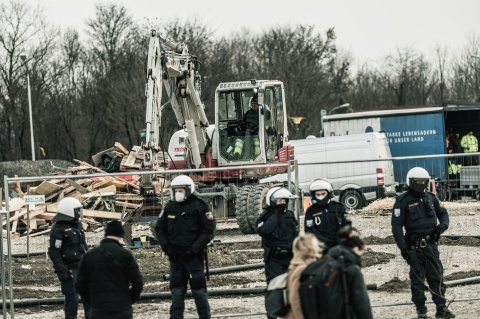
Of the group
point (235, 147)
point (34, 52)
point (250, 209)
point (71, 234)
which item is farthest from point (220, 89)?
point (34, 52)

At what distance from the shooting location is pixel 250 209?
20.4 metres

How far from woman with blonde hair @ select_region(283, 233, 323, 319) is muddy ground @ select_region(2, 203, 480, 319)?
5.36 meters

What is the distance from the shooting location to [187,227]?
1262cm

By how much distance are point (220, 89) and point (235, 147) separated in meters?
1.51

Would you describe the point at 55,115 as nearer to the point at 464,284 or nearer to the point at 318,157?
the point at 318,157

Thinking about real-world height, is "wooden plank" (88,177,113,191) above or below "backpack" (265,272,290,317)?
above

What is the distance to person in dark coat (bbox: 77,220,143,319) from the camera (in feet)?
33.2

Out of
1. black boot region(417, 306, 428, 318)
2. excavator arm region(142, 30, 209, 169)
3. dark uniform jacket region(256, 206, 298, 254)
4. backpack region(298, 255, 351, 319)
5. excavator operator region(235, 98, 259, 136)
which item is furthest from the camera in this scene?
excavator operator region(235, 98, 259, 136)

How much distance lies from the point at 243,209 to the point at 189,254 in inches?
312

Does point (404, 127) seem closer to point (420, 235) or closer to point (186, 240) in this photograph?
point (420, 235)

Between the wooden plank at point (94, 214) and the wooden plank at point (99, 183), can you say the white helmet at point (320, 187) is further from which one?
the wooden plank at point (99, 183)

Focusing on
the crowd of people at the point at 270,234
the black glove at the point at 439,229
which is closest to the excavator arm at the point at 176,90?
the crowd of people at the point at 270,234

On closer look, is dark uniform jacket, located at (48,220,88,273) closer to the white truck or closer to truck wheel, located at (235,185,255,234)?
the white truck

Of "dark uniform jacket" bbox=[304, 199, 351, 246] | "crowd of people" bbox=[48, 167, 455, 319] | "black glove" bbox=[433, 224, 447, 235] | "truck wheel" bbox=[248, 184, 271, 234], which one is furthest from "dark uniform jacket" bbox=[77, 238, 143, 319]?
"truck wheel" bbox=[248, 184, 271, 234]
